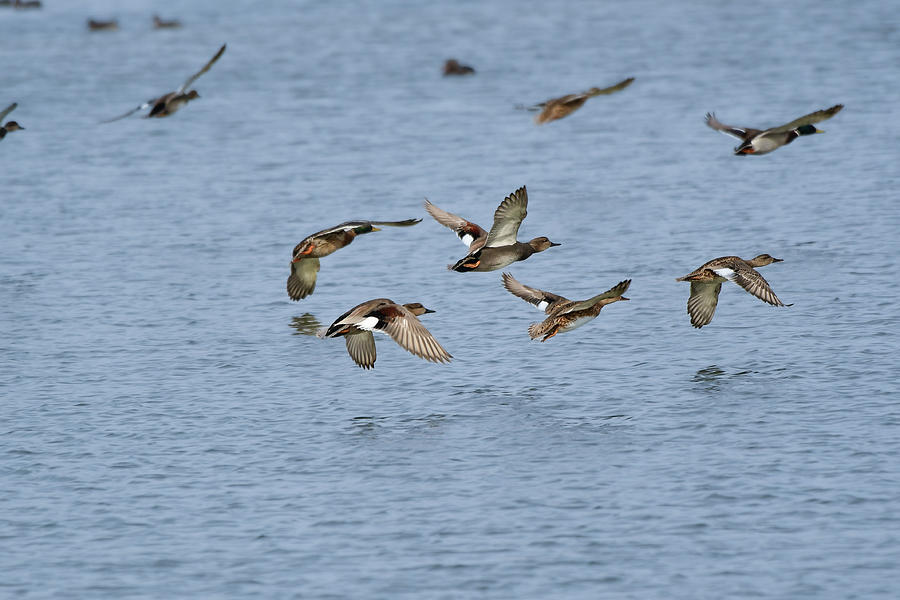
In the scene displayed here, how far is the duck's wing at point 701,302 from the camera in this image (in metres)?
18.6

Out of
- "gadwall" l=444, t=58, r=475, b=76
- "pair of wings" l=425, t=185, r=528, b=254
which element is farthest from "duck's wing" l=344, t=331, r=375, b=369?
"gadwall" l=444, t=58, r=475, b=76

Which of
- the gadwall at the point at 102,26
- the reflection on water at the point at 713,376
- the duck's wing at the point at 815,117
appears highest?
the duck's wing at the point at 815,117

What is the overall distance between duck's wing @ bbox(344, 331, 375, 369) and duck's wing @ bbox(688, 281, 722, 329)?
449 cm

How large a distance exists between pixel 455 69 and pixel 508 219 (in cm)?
2755

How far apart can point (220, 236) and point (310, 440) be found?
38.0 feet

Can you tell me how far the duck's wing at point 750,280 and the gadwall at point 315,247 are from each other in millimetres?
3927

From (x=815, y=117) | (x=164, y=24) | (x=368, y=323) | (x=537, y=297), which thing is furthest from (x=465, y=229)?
(x=164, y=24)

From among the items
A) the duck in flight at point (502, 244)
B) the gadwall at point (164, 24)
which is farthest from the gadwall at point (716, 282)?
the gadwall at point (164, 24)

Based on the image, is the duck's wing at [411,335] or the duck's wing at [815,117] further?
the duck's wing at [815,117]

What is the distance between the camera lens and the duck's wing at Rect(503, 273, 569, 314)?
17.5 meters

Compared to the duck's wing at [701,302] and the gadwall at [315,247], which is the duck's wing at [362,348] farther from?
the duck's wing at [701,302]

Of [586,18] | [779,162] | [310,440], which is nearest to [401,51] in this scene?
[586,18]

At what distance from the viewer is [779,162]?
31344 millimetres

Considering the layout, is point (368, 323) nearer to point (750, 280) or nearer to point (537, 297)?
point (537, 297)
